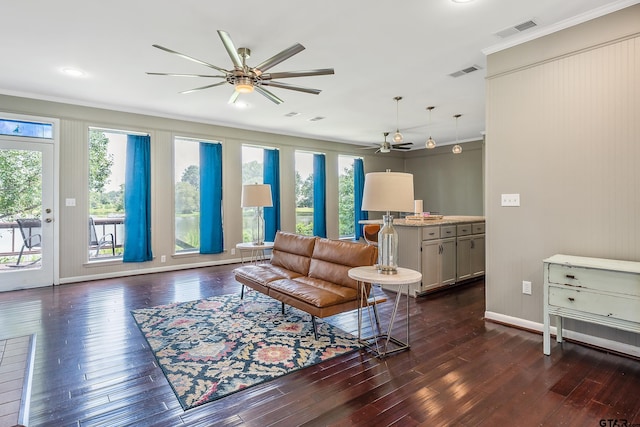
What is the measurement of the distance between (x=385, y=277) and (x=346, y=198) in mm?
6263

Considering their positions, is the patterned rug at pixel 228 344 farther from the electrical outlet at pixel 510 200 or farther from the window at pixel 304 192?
the window at pixel 304 192

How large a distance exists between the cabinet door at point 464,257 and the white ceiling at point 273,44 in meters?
2.17

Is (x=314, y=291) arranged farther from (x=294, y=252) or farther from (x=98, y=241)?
(x=98, y=241)

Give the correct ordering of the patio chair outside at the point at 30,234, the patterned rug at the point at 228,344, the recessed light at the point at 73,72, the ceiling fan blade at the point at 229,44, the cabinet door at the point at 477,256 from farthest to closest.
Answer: the cabinet door at the point at 477,256 → the patio chair outside at the point at 30,234 → the recessed light at the point at 73,72 → the ceiling fan blade at the point at 229,44 → the patterned rug at the point at 228,344

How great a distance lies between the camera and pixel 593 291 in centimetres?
239

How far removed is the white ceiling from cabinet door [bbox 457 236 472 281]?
2.17m

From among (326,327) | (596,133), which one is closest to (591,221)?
(596,133)

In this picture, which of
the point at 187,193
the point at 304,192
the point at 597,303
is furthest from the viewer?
the point at 304,192

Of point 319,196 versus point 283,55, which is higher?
point 283,55

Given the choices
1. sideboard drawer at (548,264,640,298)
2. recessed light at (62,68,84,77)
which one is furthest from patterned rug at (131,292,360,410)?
recessed light at (62,68,84,77)

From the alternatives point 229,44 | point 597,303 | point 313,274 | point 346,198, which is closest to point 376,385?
point 313,274

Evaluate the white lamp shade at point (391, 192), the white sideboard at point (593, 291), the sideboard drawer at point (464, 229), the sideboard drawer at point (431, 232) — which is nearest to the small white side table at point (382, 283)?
the white lamp shade at point (391, 192)

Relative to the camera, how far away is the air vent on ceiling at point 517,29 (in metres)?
2.83

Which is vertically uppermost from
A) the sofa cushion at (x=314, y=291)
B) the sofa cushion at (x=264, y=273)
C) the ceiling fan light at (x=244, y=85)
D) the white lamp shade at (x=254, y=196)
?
the ceiling fan light at (x=244, y=85)
